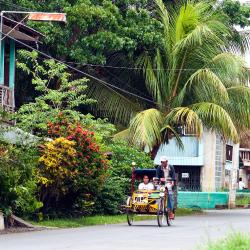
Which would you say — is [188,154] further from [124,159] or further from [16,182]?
[16,182]

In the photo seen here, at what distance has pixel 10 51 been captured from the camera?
91.7 ft

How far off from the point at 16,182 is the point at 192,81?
44.9 ft

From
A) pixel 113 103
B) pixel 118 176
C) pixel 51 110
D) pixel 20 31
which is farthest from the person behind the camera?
pixel 113 103

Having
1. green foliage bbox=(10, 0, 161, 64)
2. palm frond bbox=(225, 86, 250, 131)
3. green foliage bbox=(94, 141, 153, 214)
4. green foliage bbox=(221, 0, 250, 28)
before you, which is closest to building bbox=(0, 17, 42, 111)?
green foliage bbox=(10, 0, 161, 64)

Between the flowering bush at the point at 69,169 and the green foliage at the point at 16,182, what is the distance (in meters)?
0.76

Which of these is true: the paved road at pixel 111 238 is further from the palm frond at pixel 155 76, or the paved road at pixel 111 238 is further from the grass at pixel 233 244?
the palm frond at pixel 155 76

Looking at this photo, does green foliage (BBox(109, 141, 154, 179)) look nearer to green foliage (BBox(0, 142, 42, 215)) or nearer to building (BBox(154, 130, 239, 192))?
green foliage (BBox(0, 142, 42, 215))

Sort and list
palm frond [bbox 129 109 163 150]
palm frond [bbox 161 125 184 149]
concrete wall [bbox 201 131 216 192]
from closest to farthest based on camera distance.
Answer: palm frond [bbox 129 109 163 150] < palm frond [bbox 161 125 184 149] < concrete wall [bbox 201 131 216 192]

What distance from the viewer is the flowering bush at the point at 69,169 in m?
21.9

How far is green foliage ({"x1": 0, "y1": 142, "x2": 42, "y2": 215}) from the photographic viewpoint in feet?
63.9

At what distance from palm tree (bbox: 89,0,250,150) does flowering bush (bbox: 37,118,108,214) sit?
722cm

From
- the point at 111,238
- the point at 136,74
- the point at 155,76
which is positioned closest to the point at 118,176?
the point at 155,76

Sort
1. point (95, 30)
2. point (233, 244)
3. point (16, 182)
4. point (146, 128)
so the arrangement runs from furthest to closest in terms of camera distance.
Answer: point (95, 30)
point (146, 128)
point (16, 182)
point (233, 244)

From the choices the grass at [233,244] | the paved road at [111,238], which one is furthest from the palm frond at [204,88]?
the grass at [233,244]
